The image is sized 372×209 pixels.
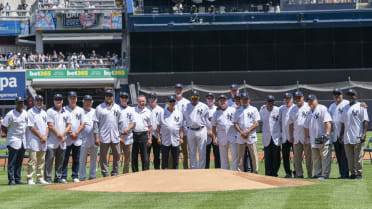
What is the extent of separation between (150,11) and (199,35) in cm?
383

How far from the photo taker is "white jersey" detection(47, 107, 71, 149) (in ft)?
51.1

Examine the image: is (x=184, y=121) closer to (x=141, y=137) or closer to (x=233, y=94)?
(x=141, y=137)

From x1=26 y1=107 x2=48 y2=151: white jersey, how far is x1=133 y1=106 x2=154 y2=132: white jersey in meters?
2.10

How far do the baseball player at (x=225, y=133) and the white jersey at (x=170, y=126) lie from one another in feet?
2.75

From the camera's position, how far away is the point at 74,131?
1578cm

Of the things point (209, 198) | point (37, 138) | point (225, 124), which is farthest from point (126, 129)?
point (209, 198)

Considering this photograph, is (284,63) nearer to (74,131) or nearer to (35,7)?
(35,7)

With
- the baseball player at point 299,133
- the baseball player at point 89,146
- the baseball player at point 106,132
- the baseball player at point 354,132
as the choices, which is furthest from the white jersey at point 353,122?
the baseball player at point 89,146

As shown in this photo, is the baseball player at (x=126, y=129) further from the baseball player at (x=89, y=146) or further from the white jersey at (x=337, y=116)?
the white jersey at (x=337, y=116)

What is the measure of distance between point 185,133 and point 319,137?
3.24m

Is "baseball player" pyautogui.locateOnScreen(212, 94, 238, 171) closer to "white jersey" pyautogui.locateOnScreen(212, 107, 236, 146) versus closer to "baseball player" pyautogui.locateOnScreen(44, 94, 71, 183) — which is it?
"white jersey" pyautogui.locateOnScreen(212, 107, 236, 146)

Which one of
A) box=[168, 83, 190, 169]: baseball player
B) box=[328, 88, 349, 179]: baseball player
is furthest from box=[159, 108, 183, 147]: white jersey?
box=[328, 88, 349, 179]: baseball player

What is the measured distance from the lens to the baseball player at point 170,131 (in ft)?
53.6

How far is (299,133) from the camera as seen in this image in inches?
627
